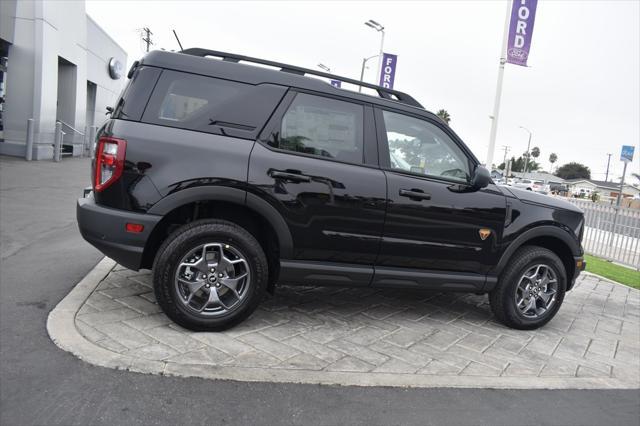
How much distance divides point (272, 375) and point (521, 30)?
12.1m

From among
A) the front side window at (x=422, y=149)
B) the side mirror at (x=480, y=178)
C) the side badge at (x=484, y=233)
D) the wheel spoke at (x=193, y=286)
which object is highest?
the front side window at (x=422, y=149)

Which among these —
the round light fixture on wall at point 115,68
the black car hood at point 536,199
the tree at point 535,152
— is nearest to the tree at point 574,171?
the tree at point 535,152

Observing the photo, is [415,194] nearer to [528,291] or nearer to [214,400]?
[528,291]

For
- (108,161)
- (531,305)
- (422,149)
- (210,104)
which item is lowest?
(531,305)

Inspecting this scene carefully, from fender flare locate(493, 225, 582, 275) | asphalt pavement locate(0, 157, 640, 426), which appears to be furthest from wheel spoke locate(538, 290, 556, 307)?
asphalt pavement locate(0, 157, 640, 426)

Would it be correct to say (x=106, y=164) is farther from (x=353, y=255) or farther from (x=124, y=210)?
(x=353, y=255)

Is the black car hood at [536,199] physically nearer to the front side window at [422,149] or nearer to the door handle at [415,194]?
the front side window at [422,149]

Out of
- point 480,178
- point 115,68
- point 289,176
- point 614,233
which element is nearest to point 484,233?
point 480,178

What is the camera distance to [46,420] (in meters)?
2.51

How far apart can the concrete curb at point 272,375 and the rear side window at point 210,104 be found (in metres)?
1.66

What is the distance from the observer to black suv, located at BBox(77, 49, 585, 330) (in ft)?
11.7

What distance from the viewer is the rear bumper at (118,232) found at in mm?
3541

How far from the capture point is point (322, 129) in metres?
4.01

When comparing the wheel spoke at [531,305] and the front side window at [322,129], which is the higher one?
the front side window at [322,129]
